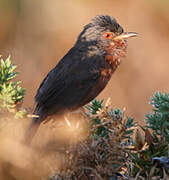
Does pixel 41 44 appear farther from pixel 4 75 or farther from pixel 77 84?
pixel 4 75

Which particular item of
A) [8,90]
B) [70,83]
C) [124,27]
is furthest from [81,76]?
[8,90]

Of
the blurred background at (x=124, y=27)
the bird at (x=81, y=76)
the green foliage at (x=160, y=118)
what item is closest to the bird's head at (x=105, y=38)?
the bird at (x=81, y=76)

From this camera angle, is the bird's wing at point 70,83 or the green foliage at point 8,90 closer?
the green foliage at point 8,90

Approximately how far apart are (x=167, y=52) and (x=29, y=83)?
231cm

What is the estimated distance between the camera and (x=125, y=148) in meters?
1.73

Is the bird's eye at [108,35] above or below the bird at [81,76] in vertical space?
above

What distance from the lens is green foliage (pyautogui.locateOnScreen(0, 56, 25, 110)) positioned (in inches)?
66.5

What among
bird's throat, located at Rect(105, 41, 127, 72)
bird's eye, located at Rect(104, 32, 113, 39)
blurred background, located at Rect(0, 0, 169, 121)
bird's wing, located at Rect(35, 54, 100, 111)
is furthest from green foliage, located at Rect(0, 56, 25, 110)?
blurred background, located at Rect(0, 0, 169, 121)

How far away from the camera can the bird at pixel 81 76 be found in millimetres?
4387

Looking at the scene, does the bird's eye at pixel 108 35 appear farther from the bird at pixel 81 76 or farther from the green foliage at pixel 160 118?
the green foliage at pixel 160 118

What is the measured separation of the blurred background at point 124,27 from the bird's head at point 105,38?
2.30ft

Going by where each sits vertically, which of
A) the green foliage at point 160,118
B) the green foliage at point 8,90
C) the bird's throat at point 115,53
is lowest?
the green foliage at point 160,118

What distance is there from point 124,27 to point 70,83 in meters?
1.63

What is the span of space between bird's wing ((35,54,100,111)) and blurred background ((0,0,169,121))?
42.7 inches
